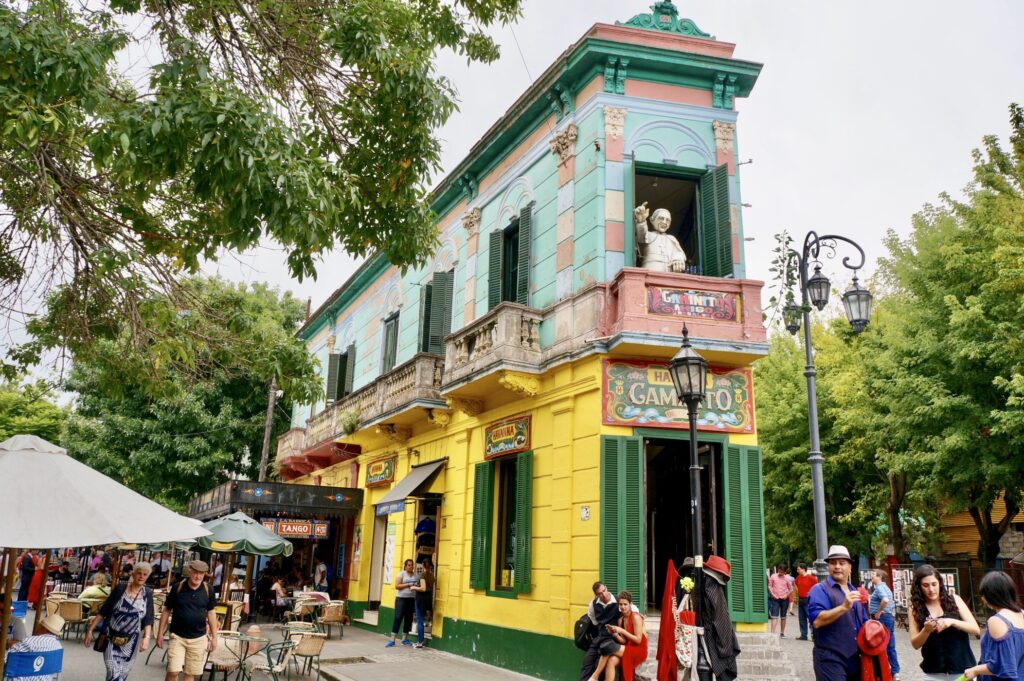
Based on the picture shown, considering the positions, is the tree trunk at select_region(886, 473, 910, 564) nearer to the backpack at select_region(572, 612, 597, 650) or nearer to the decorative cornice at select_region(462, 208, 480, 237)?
the decorative cornice at select_region(462, 208, 480, 237)

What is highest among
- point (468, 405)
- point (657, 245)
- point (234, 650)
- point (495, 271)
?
point (495, 271)

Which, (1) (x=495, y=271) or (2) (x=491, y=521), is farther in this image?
(1) (x=495, y=271)

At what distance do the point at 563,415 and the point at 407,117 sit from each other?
596 cm

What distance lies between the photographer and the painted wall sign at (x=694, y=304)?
1190 cm

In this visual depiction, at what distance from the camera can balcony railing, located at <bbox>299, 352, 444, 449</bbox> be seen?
16219 millimetres

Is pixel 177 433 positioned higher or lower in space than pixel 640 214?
lower

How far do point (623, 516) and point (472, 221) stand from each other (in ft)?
25.9

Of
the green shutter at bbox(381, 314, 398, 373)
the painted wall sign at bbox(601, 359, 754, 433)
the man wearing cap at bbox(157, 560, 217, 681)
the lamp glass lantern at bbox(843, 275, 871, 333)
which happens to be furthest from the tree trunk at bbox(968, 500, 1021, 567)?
the man wearing cap at bbox(157, 560, 217, 681)

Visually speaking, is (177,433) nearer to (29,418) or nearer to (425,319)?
(425,319)

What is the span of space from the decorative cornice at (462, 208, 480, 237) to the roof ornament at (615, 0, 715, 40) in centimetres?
514

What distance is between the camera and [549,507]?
12.6 m

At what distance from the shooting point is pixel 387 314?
2162 centimetres

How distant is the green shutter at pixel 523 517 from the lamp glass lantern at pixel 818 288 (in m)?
5.10

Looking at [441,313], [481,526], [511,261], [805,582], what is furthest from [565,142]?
[805,582]
